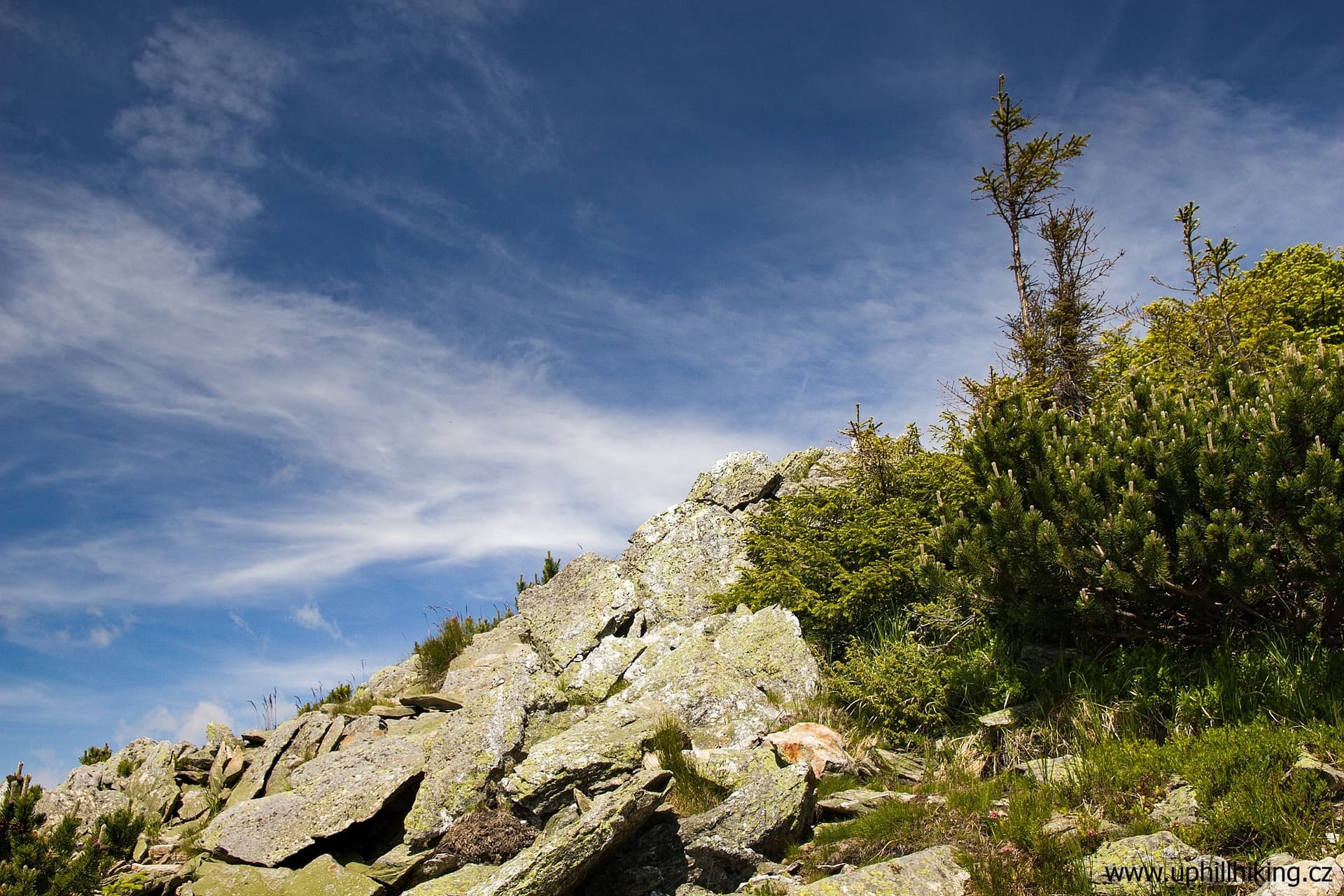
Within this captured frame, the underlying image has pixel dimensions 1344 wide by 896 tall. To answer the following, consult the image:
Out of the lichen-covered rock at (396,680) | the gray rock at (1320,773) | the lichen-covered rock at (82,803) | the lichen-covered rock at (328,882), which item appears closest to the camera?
the gray rock at (1320,773)

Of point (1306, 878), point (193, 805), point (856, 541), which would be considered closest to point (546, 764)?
point (856, 541)

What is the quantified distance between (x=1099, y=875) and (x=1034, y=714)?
3.45 meters

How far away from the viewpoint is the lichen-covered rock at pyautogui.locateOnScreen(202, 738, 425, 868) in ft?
30.5

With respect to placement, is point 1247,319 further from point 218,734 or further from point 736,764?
point 218,734

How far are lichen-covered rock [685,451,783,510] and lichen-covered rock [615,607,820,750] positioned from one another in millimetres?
4803

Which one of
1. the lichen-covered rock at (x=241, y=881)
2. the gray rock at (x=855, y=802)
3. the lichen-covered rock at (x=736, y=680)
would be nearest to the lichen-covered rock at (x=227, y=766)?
the lichen-covered rock at (x=241, y=881)

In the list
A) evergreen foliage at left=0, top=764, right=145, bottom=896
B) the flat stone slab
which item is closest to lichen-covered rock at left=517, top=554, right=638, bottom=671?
the flat stone slab

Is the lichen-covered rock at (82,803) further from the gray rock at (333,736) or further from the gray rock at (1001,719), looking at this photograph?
the gray rock at (1001,719)

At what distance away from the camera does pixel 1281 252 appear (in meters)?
28.6

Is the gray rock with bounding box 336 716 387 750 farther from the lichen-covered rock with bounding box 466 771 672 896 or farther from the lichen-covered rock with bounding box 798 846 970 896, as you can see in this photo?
the lichen-covered rock with bounding box 798 846 970 896

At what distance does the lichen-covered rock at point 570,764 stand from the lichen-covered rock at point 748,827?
40.2 inches

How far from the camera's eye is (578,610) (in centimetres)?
1531

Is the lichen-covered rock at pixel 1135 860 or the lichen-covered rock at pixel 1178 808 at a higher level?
the lichen-covered rock at pixel 1178 808

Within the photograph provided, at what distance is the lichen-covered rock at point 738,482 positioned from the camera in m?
16.7
